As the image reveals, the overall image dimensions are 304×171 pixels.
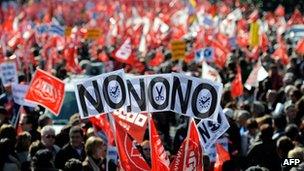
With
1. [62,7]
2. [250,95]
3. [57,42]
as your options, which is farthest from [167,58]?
[62,7]

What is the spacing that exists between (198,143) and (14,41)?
1654 centimetres

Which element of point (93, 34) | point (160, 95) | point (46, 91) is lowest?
point (160, 95)

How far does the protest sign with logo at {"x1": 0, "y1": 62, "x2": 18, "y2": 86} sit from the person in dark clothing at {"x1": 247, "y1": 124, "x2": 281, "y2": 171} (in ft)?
17.6

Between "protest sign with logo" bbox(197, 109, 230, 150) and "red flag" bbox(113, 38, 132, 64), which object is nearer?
"protest sign with logo" bbox(197, 109, 230, 150)

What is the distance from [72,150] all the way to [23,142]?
0.56 meters

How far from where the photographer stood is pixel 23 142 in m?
10.1

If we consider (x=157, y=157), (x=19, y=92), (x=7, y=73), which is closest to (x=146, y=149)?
(x=157, y=157)

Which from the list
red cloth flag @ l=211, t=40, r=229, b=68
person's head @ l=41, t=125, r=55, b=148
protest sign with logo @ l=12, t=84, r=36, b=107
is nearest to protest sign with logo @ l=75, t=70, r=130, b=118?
person's head @ l=41, t=125, r=55, b=148

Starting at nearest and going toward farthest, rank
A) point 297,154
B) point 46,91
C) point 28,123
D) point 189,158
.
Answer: point 189,158
point 297,154
point 28,123
point 46,91

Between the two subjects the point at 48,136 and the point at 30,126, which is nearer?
the point at 48,136

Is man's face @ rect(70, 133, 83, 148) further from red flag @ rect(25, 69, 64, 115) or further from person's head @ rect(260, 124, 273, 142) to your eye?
person's head @ rect(260, 124, 273, 142)

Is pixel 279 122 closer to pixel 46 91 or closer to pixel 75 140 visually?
pixel 46 91

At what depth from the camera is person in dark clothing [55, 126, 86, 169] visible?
32.9 ft

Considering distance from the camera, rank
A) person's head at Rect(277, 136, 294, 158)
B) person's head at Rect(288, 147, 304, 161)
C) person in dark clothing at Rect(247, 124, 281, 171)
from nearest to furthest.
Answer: person's head at Rect(288, 147, 304, 161) → person's head at Rect(277, 136, 294, 158) → person in dark clothing at Rect(247, 124, 281, 171)
